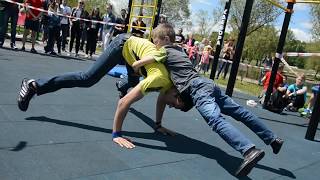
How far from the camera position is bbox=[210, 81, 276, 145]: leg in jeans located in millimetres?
3975

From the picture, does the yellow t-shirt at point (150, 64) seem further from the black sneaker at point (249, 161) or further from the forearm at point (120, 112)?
the black sneaker at point (249, 161)

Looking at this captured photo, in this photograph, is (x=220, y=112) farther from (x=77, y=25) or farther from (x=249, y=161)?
(x=77, y=25)

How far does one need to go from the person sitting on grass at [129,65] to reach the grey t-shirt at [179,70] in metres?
0.06

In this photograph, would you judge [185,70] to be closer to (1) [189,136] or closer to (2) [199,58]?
(1) [189,136]

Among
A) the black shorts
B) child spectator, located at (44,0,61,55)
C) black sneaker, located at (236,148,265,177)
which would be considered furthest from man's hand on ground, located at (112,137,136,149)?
child spectator, located at (44,0,61,55)

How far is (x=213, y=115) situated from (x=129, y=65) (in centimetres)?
126

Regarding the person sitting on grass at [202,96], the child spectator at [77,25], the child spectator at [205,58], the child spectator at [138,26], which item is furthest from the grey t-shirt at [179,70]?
the child spectator at [205,58]

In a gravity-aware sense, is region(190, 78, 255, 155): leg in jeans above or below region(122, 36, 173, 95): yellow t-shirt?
below

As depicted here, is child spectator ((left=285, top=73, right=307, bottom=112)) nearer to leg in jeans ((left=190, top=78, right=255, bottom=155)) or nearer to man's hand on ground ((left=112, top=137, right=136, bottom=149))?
leg in jeans ((left=190, top=78, right=255, bottom=155))

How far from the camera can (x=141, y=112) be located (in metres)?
5.59

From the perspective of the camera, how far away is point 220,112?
12.4 ft

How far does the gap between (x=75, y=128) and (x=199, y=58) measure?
14.4 m

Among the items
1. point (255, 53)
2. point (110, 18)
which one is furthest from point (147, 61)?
point (255, 53)

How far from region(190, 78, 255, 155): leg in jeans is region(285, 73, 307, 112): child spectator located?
623cm
